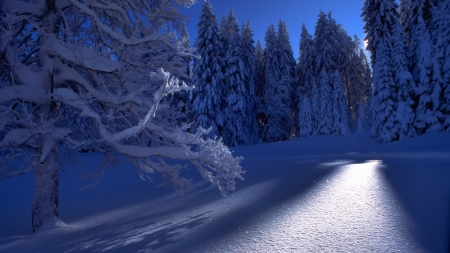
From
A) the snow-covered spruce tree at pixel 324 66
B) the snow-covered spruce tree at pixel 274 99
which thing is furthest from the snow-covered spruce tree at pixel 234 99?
the snow-covered spruce tree at pixel 324 66

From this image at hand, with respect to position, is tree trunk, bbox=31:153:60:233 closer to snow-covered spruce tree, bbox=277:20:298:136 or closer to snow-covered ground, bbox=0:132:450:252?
snow-covered ground, bbox=0:132:450:252

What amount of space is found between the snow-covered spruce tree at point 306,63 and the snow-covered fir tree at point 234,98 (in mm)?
11020

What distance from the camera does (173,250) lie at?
10.2ft

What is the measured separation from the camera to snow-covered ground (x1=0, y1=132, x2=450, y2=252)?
301 centimetres

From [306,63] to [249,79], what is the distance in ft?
30.7

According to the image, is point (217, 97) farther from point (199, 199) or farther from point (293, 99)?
point (199, 199)

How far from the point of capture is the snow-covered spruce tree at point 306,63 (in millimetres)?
33375

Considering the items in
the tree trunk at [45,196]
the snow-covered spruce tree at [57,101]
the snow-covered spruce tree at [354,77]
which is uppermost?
the snow-covered spruce tree at [354,77]

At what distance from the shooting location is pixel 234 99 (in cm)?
2570

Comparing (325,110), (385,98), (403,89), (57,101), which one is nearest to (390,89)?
(385,98)

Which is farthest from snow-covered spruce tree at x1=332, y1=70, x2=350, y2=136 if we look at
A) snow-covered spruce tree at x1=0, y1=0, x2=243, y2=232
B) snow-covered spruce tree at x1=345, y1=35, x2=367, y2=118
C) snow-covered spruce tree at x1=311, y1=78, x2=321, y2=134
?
snow-covered spruce tree at x1=0, y1=0, x2=243, y2=232

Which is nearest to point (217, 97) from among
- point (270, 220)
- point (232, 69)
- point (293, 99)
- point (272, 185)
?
point (232, 69)

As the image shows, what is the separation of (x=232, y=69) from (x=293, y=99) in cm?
1327

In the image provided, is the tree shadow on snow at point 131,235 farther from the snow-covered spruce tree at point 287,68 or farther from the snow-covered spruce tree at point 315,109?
the snow-covered spruce tree at point 287,68
